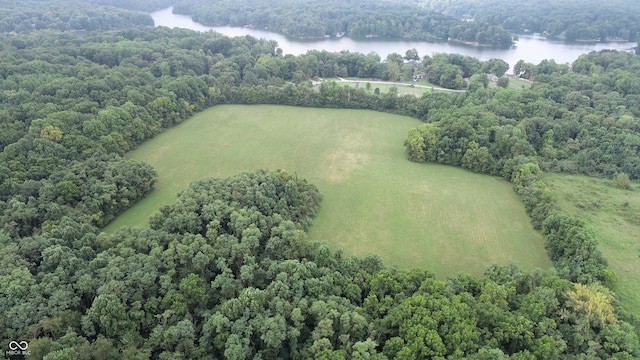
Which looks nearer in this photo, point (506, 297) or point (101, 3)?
point (506, 297)

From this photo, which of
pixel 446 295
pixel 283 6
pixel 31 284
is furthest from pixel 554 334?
pixel 283 6

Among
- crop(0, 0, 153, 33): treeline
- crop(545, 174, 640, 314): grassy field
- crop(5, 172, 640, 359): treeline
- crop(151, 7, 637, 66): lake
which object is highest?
crop(0, 0, 153, 33): treeline

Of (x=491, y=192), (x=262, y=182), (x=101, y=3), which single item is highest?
(x=101, y=3)

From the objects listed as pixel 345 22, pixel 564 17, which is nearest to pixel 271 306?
pixel 345 22

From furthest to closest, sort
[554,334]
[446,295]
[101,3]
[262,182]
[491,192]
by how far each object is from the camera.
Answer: [101,3] < [491,192] < [262,182] < [446,295] < [554,334]

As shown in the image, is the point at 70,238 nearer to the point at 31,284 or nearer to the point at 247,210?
the point at 31,284

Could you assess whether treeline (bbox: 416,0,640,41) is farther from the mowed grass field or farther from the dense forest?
the mowed grass field

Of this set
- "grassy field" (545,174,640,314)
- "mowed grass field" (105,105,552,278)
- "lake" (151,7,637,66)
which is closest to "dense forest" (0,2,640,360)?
"mowed grass field" (105,105,552,278)
